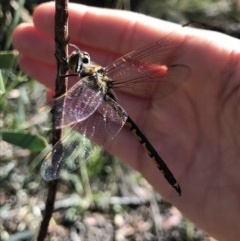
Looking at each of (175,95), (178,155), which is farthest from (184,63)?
(178,155)

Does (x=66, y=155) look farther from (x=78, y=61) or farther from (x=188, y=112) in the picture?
(x=188, y=112)

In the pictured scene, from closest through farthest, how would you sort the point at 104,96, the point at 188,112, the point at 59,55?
the point at 59,55
the point at 104,96
the point at 188,112

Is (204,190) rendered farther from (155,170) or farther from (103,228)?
(103,228)

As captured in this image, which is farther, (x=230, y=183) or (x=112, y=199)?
(x=112, y=199)

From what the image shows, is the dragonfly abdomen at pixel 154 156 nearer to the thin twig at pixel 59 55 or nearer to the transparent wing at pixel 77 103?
the transparent wing at pixel 77 103

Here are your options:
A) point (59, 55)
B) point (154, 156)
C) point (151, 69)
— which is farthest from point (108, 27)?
point (59, 55)

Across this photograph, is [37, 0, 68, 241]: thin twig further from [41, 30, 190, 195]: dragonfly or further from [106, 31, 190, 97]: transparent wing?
[106, 31, 190, 97]: transparent wing
